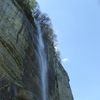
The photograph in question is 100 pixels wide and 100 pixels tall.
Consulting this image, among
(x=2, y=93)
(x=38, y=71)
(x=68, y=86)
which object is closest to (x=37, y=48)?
(x=38, y=71)

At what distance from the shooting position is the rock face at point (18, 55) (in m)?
11.8

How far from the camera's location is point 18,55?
1340 centimetres

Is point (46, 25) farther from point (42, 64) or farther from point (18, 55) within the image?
point (18, 55)

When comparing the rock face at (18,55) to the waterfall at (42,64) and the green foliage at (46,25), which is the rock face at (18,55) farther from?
the green foliage at (46,25)

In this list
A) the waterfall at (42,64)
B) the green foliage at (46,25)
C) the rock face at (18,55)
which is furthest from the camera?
the green foliage at (46,25)

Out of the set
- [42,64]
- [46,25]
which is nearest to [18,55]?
[42,64]

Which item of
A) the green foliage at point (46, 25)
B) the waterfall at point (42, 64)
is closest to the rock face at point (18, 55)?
the waterfall at point (42, 64)

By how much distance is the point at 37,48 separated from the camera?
1605 centimetres

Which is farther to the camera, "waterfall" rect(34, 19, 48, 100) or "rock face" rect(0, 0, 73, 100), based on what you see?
"waterfall" rect(34, 19, 48, 100)

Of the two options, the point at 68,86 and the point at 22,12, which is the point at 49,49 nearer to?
the point at 22,12

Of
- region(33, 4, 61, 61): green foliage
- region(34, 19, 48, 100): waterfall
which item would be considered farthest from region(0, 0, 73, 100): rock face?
region(33, 4, 61, 61): green foliage

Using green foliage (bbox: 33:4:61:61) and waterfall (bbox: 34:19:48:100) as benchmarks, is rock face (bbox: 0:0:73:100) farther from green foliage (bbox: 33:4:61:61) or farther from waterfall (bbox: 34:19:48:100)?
green foliage (bbox: 33:4:61:61)

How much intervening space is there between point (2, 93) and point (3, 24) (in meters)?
3.35

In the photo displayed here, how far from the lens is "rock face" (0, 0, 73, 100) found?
11758mm
